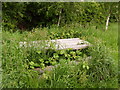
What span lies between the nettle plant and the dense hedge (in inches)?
90.2

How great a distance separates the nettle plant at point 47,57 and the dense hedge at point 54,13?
90.2 inches

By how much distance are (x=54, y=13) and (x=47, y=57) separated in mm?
3463

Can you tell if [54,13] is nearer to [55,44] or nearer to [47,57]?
[55,44]

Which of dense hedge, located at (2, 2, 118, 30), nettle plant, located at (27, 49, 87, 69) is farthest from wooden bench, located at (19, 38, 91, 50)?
dense hedge, located at (2, 2, 118, 30)

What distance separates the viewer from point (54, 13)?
21.6 feet

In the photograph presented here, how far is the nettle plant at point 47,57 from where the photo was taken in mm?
3248

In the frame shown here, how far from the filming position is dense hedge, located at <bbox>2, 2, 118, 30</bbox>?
242 inches

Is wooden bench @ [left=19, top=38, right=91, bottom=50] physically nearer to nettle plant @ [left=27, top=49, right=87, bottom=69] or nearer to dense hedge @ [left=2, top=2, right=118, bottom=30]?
nettle plant @ [left=27, top=49, right=87, bottom=69]

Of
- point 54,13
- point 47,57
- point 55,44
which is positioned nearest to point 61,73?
point 47,57

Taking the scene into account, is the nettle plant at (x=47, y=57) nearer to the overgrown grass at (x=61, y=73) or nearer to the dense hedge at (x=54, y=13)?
the overgrown grass at (x=61, y=73)

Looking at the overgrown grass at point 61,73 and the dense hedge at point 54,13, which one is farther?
the dense hedge at point 54,13

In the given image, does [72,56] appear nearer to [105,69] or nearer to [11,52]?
[105,69]

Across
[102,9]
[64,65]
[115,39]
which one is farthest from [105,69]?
[102,9]

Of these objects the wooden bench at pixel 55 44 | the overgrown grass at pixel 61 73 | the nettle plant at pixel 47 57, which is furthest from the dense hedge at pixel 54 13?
the overgrown grass at pixel 61 73
